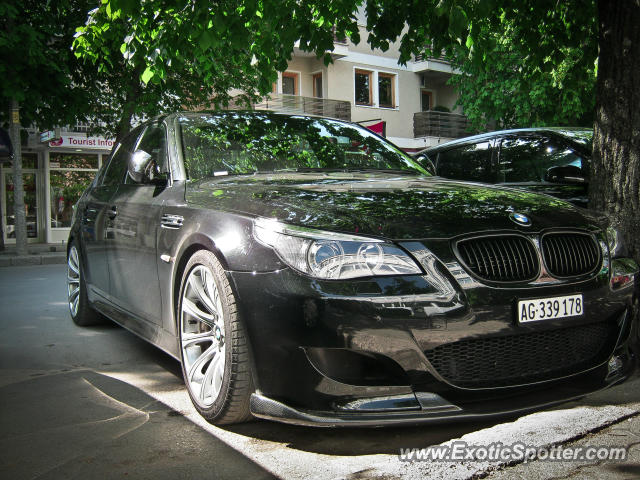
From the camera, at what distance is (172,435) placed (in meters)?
2.99

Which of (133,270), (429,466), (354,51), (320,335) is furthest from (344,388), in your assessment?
(354,51)

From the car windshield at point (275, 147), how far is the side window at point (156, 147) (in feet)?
0.51

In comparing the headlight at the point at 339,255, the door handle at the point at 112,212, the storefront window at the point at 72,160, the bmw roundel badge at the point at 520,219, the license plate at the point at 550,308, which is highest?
the storefront window at the point at 72,160

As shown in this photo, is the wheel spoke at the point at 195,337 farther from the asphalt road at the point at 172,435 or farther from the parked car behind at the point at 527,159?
the parked car behind at the point at 527,159

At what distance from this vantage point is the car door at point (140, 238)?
3.73 meters

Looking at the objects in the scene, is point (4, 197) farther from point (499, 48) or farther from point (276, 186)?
point (276, 186)

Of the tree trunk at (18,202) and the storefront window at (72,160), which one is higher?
the storefront window at (72,160)

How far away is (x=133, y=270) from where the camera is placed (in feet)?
13.2

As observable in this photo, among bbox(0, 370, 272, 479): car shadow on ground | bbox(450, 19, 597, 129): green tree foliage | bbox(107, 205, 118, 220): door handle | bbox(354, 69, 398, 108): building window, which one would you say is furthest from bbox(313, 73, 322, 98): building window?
bbox(0, 370, 272, 479): car shadow on ground

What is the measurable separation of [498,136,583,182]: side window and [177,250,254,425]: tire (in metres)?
4.47

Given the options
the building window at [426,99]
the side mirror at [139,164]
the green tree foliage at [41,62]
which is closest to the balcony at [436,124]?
the building window at [426,99]

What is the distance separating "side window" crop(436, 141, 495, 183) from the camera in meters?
7.26

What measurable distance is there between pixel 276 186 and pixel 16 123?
44.4 feet

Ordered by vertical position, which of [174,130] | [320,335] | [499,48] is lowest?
[320,335]
